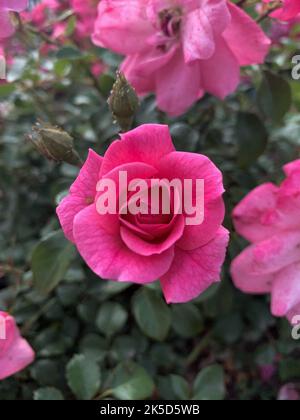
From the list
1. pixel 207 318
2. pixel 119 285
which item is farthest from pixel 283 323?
pixel 119 285

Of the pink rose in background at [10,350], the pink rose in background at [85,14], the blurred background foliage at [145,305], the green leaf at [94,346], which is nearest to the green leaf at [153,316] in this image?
the blurred background foliage at [145,305]

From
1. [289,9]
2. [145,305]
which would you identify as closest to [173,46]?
[289,9]

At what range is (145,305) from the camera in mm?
881

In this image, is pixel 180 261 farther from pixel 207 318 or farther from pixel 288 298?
pixel 207 318

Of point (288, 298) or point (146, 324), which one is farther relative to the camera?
point (146, 324)

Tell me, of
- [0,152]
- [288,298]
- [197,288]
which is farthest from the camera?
[0,152]

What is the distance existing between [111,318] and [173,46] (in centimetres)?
50

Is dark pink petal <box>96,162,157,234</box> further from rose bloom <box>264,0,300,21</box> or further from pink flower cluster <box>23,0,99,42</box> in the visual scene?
pink flower cluster <box>23,0,99,42</box>

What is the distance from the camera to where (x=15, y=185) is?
1.29 m

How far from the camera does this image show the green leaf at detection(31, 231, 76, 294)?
78 centimetres

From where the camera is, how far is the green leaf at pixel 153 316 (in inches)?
34.0

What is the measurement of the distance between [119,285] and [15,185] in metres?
0.53

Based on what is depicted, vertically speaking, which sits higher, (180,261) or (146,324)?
(180,261)

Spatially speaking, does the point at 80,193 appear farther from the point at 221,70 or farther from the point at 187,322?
the point at 187,322
